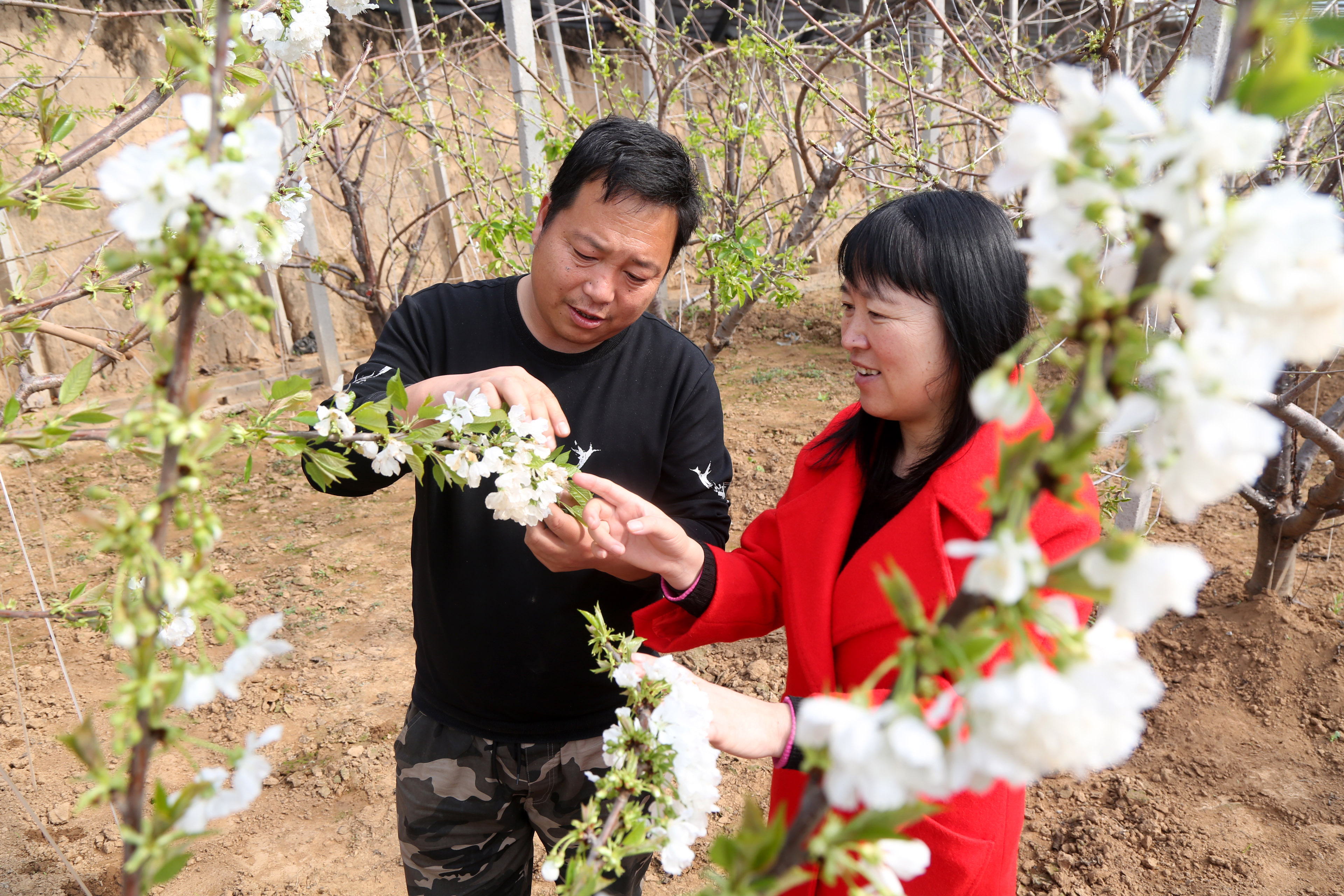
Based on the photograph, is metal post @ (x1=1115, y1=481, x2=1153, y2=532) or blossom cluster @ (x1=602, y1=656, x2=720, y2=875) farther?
metal post @ (x1=1115, y1=481, x2=1153, y2=532)

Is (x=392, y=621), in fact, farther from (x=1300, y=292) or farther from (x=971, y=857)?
(x=1300, y=292)

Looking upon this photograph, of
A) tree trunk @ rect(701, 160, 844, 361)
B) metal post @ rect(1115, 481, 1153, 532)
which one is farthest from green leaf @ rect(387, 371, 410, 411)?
tree trunk @ rect(701, 160, 844, 361)

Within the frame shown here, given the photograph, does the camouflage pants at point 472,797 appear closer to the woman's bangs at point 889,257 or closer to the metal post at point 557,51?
the woman's bangs at point 889,257

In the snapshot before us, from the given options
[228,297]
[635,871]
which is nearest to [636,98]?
[635,871]

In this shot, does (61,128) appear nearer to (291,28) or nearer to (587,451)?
(291,28)

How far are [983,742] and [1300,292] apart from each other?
0.90ft

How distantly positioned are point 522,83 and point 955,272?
13.4 feet

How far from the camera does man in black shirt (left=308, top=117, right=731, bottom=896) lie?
1776mm

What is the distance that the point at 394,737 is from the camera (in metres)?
3.39

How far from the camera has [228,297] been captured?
0.56m

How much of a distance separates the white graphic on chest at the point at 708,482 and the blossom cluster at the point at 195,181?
54.5 inches

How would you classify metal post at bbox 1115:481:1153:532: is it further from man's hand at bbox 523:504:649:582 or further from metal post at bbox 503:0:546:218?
metal post at bbox 503:0:546:218

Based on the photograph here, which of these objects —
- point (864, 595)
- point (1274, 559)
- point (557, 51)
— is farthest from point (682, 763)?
point (557, 51)

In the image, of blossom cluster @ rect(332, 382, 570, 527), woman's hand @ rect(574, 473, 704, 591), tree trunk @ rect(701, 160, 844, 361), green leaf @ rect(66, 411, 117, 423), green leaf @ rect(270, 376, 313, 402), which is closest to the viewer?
green leaf @ rect(66, 411, 117, 423)
